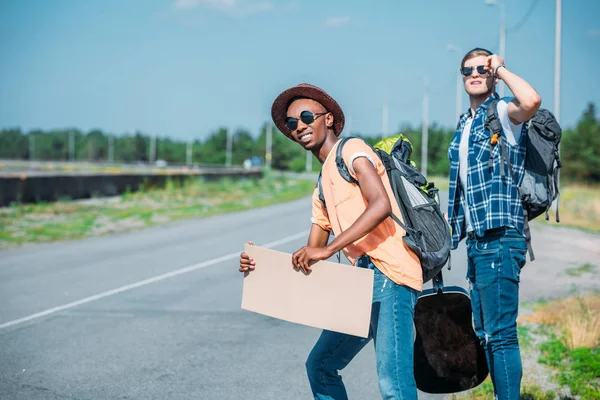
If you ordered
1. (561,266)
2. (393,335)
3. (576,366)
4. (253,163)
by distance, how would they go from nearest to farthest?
1. (393,335)
2. (576,366)
3. (561,266)
4. (253,163)

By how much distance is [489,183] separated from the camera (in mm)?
3748

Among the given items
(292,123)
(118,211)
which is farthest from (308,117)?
(118,211)

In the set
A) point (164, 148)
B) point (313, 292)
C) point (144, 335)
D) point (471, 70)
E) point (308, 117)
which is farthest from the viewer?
point (164, 148)

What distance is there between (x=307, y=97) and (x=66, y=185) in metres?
19.9

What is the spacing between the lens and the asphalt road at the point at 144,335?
16.7ft

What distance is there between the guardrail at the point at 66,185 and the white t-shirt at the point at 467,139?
17.2 m

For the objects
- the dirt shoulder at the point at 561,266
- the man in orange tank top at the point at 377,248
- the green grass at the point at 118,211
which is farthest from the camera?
the green grass at the point at 118,211

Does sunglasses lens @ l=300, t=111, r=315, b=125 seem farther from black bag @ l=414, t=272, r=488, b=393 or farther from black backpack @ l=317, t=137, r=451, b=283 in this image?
black bag @ l=414, t=272, r=488, b=393

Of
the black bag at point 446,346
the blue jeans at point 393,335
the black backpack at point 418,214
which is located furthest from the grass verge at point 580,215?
the blue jeans at point 393,335

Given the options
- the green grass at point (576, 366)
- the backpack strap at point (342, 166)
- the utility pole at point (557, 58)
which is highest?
the utility pole at point (557, 58)

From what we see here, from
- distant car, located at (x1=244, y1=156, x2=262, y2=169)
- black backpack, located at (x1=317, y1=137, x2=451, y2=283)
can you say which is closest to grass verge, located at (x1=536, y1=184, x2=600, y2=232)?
black backpack, located at (x1=317, y1=137, x2=451, y2=283)

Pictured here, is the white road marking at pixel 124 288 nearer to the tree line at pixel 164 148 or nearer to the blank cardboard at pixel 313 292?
the blank cardboard at pixel 313 292

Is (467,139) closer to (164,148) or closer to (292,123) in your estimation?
(292,123)

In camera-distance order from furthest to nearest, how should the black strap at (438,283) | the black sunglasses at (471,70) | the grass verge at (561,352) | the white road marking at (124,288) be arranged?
the white road marking at (124,288) → the grass verge at (561,352) → the black sunglasses at (471,70) → the black strap at (438,283)
